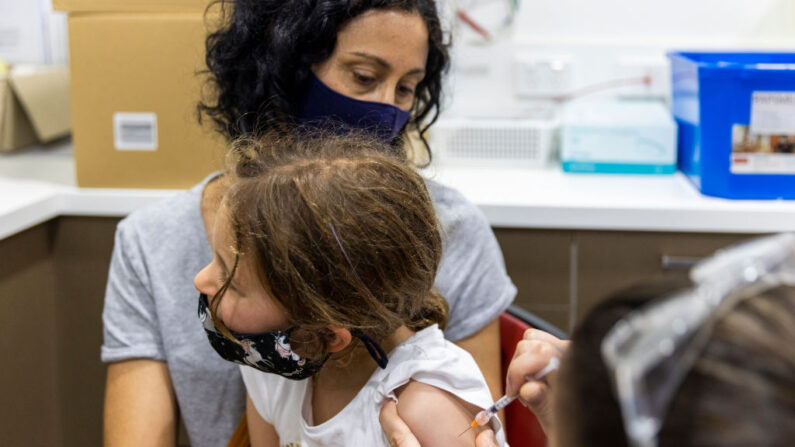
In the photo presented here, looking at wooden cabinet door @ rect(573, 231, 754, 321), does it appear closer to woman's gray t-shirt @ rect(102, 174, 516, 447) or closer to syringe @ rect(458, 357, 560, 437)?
woman's gray t-shirt @ rect(102, 174, 516, 447)

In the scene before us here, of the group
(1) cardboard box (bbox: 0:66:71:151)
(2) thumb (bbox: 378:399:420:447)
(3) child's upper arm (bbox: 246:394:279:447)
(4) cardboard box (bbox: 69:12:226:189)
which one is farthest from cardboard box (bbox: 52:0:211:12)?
(2) thumb (bbox: 378:399:420:447)

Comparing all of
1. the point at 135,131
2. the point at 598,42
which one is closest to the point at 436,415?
the point at 135,131

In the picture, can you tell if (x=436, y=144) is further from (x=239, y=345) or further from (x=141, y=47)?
(x=239, y=345)

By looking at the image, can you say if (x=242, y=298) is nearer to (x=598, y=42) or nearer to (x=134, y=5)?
(x=134, y=5)

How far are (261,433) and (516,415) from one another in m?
0.37

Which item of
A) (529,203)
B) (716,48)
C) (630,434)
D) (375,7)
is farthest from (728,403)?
(716,48)

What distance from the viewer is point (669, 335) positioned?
0.45 meters

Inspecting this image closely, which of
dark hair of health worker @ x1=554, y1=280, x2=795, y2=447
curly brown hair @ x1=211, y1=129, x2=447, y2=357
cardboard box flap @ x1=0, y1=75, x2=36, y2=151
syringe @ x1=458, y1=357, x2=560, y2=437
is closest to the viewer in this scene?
dark hair of health worker @ x1=554, y1=280, x2=795, y2=447

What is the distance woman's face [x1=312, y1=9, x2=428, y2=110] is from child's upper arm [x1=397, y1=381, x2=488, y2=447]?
0.50 m

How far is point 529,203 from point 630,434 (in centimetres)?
128

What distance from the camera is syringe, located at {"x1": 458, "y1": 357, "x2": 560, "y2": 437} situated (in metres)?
0.84

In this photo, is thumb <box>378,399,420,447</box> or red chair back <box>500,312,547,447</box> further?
red chair back <box>500,312,547,447</box>

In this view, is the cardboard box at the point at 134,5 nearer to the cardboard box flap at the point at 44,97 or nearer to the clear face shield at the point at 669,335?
the cardboard box flap at the point at 44,97

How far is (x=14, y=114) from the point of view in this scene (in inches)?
86.0
